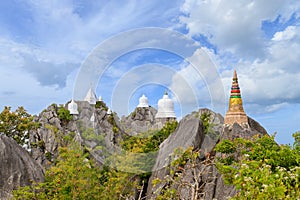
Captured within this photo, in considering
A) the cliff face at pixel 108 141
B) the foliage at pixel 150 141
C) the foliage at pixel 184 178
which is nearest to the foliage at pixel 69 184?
the cliff face at pixel 108 141

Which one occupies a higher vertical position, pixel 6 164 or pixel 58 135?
pixel 58 135

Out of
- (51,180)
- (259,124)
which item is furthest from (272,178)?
(259,124)

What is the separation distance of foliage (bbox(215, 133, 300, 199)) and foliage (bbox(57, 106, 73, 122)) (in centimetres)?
1789

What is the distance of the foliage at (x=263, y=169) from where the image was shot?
4.71 metres

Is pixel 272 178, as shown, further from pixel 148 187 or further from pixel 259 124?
pixel 259 124

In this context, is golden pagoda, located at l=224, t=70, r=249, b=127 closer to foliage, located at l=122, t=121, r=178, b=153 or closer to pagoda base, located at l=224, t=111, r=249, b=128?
pagoda base, located at l=224, t=111, r=249, b=128

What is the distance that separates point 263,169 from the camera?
514cm

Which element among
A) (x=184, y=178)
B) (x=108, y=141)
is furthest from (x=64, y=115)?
(x=184, y=178)

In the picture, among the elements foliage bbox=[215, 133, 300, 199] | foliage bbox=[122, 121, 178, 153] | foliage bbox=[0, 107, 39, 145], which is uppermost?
foliage bbox=[0, 107, 39, 145]

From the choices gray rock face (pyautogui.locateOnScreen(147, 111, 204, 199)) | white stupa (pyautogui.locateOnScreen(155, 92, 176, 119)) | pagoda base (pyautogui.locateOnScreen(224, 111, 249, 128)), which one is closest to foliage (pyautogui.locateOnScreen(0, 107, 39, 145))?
white stupa (pyautogui.locateOnScreen(155, 92, 176, 119))

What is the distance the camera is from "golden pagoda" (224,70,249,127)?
46.8ft

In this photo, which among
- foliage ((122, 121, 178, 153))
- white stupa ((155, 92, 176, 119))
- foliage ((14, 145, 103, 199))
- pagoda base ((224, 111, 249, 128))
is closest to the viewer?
foliage ((14, 145, 103, 199))

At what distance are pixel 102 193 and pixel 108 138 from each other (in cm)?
1031

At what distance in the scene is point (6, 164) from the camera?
11234mm
